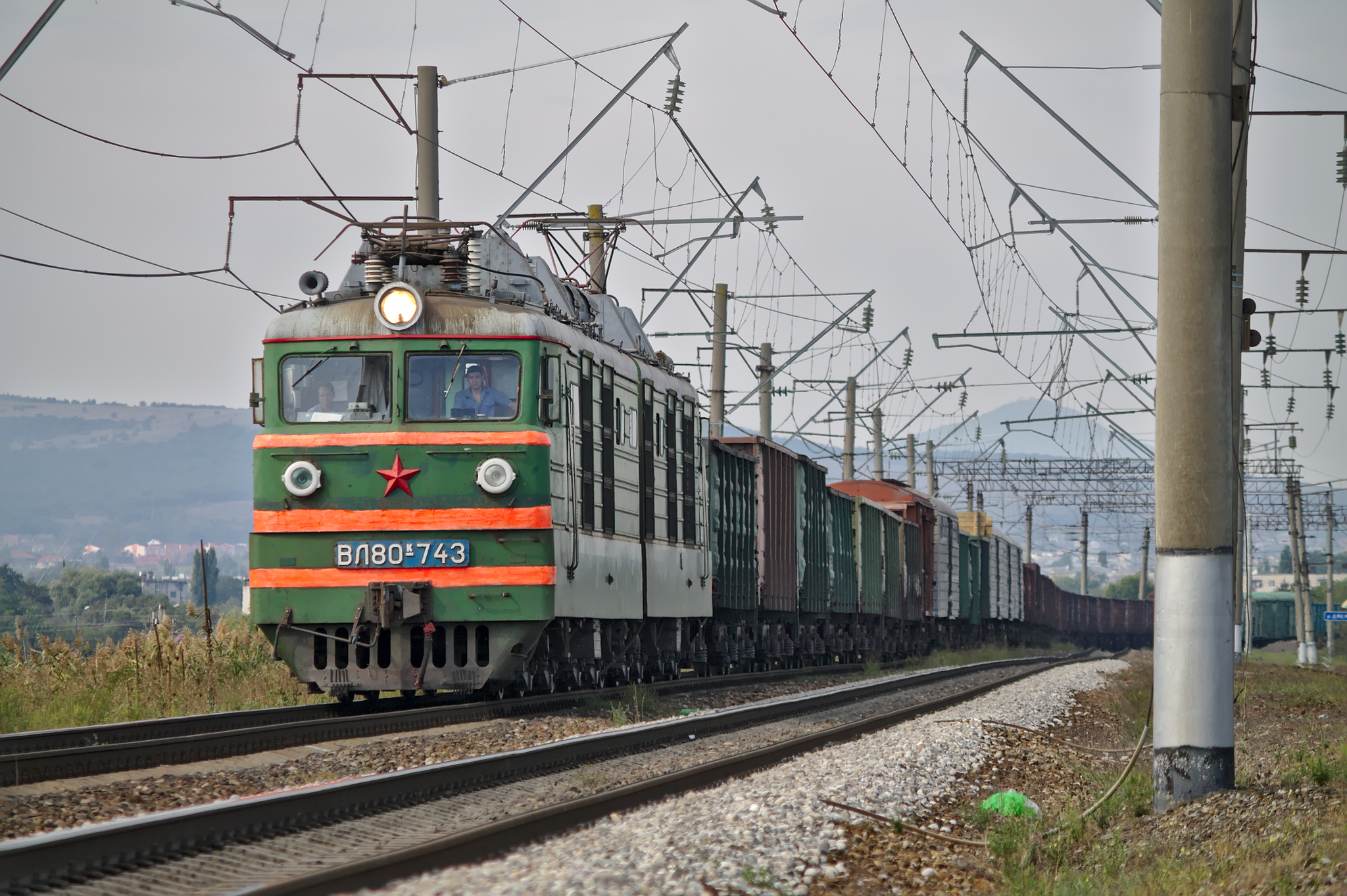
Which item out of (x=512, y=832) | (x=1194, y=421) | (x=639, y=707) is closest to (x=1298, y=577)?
(x=639, y=707)

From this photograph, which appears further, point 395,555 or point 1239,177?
point 1239,177

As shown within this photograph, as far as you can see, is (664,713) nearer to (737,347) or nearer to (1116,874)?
(1116,874)

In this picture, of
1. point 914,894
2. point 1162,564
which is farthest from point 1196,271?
point 914,894

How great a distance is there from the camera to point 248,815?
641 centimetres

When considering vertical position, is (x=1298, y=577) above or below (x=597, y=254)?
below

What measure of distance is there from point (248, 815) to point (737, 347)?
23991mm

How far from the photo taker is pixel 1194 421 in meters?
7.88

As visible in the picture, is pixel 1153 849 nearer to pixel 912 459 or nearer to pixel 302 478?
pixel 302 478

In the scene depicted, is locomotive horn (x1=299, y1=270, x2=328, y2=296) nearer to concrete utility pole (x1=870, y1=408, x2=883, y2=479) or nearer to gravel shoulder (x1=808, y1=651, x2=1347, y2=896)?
gravel shoulder (x1=808, y1=651, x2=1347, y2=896)

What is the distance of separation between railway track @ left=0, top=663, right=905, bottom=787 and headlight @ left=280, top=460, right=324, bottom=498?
1.81 meters

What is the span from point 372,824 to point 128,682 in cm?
741

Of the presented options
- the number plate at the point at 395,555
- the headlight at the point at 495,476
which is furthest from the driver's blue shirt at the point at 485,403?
the number plate at the point at 395,555

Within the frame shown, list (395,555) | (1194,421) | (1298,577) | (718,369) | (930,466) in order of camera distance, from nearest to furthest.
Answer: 1. (1194,421)
2. (395,555)
3. (718,369)
4. (1298,577)
5. (930,466)

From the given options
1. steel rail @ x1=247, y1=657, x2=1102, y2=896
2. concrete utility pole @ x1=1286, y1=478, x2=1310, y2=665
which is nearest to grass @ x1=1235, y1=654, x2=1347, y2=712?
steel rail @ x1=247, y1=657, x2=1102, y2=896
